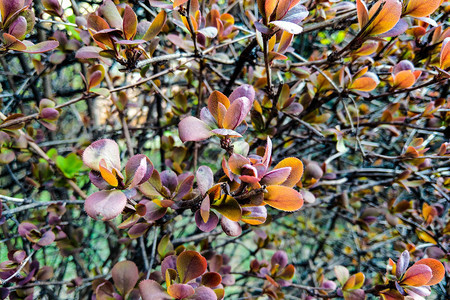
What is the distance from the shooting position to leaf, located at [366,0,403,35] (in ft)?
1.90

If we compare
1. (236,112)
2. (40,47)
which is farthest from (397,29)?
(40,47)

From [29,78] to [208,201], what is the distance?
106 cm

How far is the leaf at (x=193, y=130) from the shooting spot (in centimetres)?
48

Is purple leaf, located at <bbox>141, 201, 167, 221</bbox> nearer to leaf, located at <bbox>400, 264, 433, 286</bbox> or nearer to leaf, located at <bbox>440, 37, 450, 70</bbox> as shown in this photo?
leaf, located at <bbox>400, 264, 433, 286</bbox>

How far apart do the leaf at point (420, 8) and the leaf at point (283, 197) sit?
54cm

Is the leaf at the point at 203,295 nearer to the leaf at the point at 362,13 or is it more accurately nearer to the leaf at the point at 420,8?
the leaf at the point at 362,13

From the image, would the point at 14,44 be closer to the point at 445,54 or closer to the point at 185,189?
the point at 185,189

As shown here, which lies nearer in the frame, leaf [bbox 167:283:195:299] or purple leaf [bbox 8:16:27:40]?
leaf [bbox 167:283:195:299]

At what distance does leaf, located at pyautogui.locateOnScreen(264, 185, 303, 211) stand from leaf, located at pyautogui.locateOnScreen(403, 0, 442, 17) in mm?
537

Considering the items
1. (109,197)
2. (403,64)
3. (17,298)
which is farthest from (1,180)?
(403,64)

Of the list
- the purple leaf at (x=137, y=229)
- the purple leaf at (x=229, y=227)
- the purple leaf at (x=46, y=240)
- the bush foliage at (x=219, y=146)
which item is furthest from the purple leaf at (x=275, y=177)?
the purple leaf at (x=46, y=240)

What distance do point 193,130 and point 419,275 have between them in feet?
1.84

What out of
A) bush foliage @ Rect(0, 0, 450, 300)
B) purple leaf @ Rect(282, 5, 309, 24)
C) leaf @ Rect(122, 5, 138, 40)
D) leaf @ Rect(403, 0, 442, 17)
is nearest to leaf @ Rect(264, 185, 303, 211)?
bush foliage @ Rect(0, 0, 450, 300)

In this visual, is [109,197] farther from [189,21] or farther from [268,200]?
[189,21]
